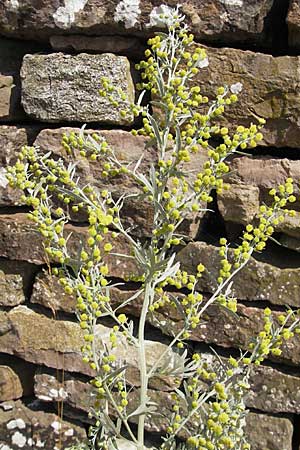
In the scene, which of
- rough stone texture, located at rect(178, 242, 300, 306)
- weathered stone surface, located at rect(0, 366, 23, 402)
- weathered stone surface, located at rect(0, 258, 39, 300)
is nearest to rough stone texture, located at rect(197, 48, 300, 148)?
rough stone texture, located at rect(178, 242, 300, 306)

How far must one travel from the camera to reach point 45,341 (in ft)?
7.40

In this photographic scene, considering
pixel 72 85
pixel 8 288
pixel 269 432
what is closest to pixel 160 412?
pixel 269 432

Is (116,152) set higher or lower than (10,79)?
lower

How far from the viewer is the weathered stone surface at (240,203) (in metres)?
2.00

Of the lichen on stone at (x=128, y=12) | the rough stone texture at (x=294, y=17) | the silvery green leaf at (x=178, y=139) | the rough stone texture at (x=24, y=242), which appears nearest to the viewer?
the silvery green leaf at (x=178, y=139)

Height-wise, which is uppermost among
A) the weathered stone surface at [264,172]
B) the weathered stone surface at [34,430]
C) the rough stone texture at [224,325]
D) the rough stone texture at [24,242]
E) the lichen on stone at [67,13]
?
the lichen on stone at [67,13]

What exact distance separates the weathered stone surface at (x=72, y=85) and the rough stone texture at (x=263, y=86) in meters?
0.32

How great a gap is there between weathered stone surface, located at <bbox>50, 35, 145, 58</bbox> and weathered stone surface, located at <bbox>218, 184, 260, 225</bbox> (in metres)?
0.63

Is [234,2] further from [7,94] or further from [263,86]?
[7,94]

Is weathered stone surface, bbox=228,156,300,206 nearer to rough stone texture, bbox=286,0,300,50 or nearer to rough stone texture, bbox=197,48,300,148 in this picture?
rough stone texture, bbox=197,48,300,148

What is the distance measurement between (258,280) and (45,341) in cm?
91

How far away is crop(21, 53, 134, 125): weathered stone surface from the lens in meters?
2.04

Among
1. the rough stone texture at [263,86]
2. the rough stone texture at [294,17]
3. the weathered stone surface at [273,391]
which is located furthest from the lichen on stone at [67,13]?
the weathered stone surface at [273,391]

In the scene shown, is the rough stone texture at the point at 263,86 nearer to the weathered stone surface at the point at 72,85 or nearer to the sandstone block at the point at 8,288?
the weathered stone surface at the point at 72,85
